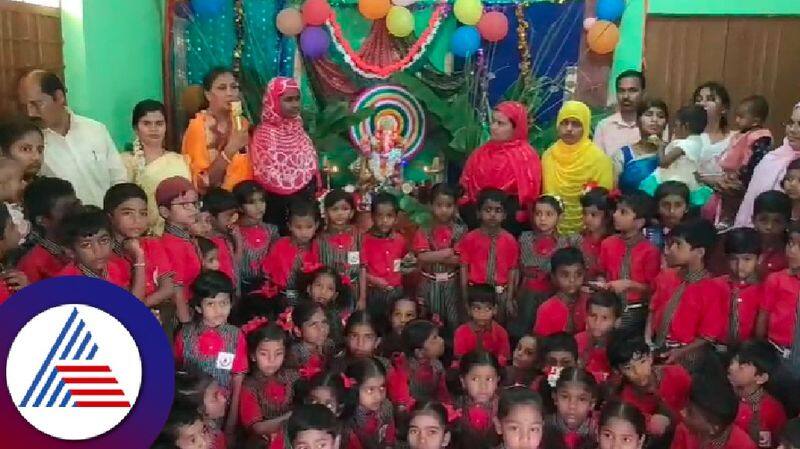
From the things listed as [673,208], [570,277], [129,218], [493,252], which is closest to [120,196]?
[129,218]

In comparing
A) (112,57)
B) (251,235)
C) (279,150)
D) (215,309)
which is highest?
(112,57)

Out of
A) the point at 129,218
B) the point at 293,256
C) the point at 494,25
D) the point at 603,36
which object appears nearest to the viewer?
the point at 129,218

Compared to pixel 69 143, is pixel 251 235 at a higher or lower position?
lower

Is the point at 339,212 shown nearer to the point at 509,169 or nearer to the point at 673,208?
the point at 509,169

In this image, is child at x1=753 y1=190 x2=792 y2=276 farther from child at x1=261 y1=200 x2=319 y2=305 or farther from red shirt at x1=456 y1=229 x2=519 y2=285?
child at x1=261 y1=200 x2=319 y2=305

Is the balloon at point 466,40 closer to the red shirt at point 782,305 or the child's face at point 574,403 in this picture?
the red shirt at point 782,305

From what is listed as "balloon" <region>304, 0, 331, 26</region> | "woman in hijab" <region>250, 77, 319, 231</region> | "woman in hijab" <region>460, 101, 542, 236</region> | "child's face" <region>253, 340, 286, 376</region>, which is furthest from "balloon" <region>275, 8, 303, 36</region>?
"child's face" <region>253, 340, 286, 376</region>

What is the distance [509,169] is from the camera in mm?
3572

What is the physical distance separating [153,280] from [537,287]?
155cm

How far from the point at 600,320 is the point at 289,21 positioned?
2.68 metres

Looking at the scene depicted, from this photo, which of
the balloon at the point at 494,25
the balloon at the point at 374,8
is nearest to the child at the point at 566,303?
the balloon at the point at 494,25

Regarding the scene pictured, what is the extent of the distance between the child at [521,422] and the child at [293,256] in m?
1.18

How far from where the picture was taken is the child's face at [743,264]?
2.58 m

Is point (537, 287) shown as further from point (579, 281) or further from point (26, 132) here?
point (26, 132)
